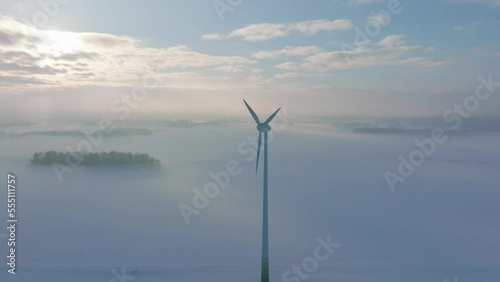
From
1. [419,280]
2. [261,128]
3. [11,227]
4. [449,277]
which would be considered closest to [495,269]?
[449,277]

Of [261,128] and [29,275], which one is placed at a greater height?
[261,128]

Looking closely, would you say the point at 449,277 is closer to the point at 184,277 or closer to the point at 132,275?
the point at 184,277

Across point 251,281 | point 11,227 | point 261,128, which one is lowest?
point 251,281

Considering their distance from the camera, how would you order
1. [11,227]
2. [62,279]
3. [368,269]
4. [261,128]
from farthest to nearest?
[11,227], [368,269], [62,279], [261,128]

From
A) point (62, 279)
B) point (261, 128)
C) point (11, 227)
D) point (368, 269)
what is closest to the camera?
point (261, 128)

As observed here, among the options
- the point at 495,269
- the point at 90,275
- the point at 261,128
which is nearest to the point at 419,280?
the point at 495,269

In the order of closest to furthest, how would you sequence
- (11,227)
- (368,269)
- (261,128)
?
1. (261,128)
2. (368,269)
3. (11,227)

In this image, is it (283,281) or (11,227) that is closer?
(283,281)

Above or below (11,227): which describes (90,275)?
below

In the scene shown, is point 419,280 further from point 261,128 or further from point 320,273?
point 261,128
